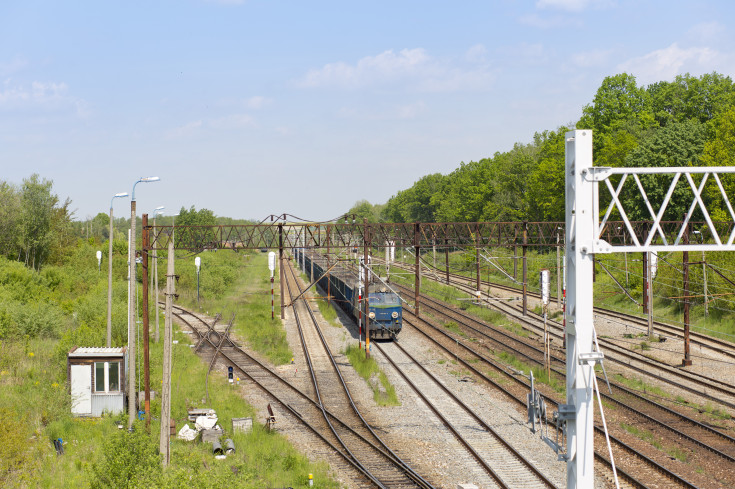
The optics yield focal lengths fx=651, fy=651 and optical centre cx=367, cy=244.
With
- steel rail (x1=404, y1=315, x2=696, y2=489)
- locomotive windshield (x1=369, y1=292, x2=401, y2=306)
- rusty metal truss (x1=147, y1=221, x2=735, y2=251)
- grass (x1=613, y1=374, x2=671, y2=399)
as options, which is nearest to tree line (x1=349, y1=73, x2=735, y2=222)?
rusty metal truss (x1=147, y1=221, x2=735, y2=251)

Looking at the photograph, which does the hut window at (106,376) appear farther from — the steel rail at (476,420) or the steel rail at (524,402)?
the steel rail at (524,402)

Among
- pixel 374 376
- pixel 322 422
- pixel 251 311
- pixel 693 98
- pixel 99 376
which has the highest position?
pixel 693 98

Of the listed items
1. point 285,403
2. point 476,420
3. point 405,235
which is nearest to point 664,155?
point 405,235

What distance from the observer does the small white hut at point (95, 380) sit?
20.0 meters

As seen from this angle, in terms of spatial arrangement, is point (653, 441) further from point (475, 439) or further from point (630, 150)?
point (630, 150)

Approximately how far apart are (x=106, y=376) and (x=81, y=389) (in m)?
0.83

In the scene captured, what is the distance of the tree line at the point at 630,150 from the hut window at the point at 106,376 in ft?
85.5

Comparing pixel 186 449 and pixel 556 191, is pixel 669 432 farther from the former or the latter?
pixel 556 191

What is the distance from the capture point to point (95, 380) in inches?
795

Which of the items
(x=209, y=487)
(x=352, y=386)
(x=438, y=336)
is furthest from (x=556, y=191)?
(x=209, y=487)

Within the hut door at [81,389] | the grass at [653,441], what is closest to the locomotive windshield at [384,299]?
the hut door at [81,389]

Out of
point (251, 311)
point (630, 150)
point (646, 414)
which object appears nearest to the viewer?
point (646, 414)

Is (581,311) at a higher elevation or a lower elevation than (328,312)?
higher

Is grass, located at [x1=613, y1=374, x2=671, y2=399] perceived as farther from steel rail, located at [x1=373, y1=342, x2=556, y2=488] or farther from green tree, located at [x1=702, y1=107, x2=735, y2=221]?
green tree, located at [x1=702, y1=107, x2=735, y2=221]
